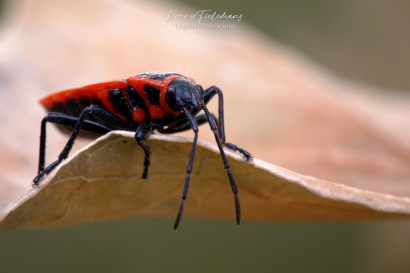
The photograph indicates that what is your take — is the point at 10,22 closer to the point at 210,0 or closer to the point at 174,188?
the point at 174,188

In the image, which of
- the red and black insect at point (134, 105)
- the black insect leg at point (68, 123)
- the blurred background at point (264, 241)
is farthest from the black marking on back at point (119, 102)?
the blurred background at point (264, 241)

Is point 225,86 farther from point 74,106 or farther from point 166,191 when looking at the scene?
point 166,191

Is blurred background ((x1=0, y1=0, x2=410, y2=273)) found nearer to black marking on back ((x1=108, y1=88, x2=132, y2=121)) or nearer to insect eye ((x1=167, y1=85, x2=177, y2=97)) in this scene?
black marking on back ((x1=108, y1=88, x2=132, y2=121))

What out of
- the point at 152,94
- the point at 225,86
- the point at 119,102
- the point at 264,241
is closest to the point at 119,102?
the point at 119,102

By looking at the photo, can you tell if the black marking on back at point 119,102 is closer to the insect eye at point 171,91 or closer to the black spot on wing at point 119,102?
the black spot on wing at point 119,102

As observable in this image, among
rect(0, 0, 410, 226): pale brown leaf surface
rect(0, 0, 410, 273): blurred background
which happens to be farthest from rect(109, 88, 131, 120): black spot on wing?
rect(0, 0, 410, 273): blurred background
